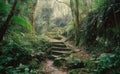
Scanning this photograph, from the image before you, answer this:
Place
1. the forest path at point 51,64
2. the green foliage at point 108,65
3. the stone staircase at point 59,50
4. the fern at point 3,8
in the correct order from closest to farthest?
the green foliage at point 108,65 → the fern at point 3,8 → the forest path at point 51,64 → the stone staircase at point 59,50

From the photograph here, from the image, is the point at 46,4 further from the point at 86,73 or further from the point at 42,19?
the point at 86,73

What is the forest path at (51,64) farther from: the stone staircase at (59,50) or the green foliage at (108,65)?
the green foliage at (108,65)

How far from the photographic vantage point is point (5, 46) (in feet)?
18.5

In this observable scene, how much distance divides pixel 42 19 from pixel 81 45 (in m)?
9.68

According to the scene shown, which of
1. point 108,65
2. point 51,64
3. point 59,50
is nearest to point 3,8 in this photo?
point 51,64

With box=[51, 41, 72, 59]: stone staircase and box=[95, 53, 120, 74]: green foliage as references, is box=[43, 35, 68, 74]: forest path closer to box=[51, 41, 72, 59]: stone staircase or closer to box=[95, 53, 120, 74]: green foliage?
box=[51, 41, 72, 59]: stone staircase

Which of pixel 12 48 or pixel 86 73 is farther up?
pixel 12 48

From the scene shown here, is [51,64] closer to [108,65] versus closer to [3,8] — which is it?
[108,65]

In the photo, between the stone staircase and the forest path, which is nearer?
the forest path

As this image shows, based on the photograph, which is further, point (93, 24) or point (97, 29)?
point (93, 24)

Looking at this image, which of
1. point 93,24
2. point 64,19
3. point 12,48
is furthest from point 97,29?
point 64,19

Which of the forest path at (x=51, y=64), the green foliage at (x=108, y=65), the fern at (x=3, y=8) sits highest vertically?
the fern at (x=3, y=8)

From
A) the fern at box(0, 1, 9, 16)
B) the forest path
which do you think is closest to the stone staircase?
the forest path

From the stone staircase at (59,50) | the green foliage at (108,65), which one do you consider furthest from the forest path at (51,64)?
the green foliage at (108,65)
